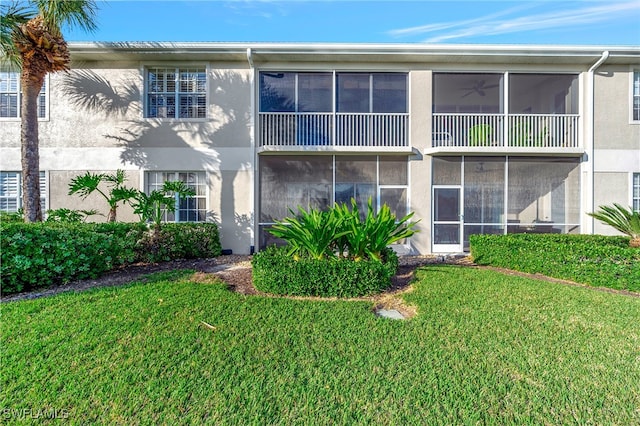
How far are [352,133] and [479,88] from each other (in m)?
4.86

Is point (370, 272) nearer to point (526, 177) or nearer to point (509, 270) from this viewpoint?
point (509, 270)

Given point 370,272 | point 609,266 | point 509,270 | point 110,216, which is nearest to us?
point 370,272

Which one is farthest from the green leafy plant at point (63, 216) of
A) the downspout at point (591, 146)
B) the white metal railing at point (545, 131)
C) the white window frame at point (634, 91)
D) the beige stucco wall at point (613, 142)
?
the white window frame at point (634, 91)

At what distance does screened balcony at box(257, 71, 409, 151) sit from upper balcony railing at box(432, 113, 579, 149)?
4.74 feet

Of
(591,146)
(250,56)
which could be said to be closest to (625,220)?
(591,146)

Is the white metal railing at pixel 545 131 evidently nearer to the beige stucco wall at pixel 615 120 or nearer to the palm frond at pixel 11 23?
the beige stucco wall at pixel 615 120

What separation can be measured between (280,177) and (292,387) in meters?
8.24

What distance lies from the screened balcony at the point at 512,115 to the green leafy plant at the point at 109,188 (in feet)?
31.9

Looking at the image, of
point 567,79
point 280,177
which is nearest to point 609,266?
point 567,79

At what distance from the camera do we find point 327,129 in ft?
34.5

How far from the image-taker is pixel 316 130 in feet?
34.5

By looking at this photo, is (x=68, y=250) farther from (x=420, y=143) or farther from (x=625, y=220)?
(x=625, y=220)

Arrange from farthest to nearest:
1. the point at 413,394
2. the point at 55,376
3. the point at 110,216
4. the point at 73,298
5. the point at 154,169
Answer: the point at 154,169 → the point at 110,216 → the point at 73,298 → the point at 55,376 → the point at 413,394

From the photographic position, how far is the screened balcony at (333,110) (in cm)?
1050
